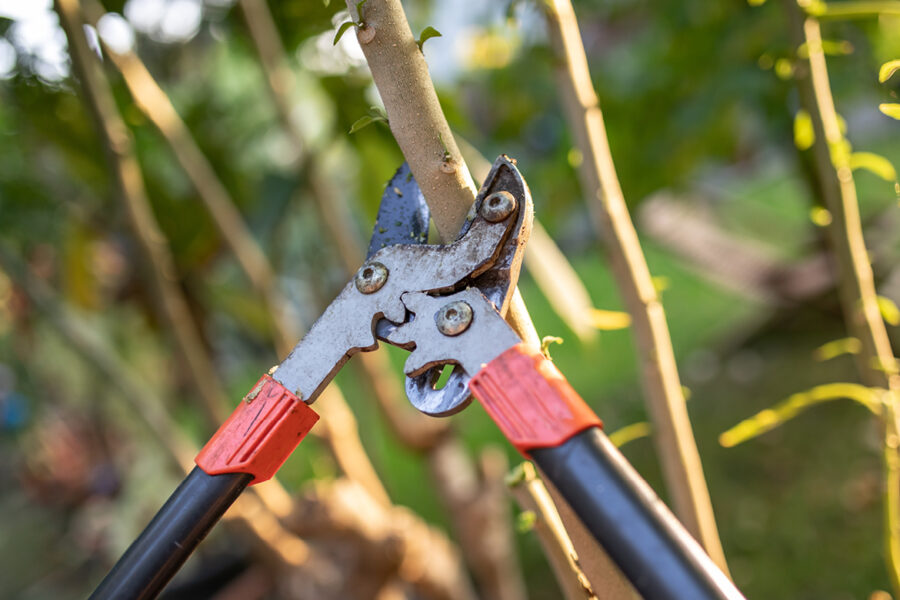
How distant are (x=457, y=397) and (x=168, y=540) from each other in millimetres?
163

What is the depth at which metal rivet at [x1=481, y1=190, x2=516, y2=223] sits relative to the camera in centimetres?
37

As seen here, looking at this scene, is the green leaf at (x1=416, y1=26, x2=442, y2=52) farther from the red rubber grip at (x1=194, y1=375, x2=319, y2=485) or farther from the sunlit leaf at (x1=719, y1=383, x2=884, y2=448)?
the sunlit leaf at (x1=719, y1=383, x2=884, y2=448)

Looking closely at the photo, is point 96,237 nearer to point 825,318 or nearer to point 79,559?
point 79,559

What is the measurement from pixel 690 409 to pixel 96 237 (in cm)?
180

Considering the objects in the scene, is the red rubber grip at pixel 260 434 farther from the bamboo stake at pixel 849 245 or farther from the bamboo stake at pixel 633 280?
the bamboo stake at pixel 849 245

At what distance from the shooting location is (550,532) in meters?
0.45

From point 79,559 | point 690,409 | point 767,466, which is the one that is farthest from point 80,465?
point 767,466

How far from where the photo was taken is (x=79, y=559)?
2.26m

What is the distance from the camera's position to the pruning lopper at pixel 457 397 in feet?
0.96

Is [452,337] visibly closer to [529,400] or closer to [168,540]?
[529,400]

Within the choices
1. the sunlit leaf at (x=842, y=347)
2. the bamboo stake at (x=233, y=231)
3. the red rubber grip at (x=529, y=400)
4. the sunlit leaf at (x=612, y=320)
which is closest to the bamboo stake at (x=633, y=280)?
the sunlit leaf at (x=612, y=320)

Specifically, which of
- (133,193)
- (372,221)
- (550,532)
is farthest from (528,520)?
(372,221)

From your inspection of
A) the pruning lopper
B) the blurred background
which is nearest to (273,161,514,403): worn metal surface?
the pruning lopper

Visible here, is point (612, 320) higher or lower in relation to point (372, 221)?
lower
